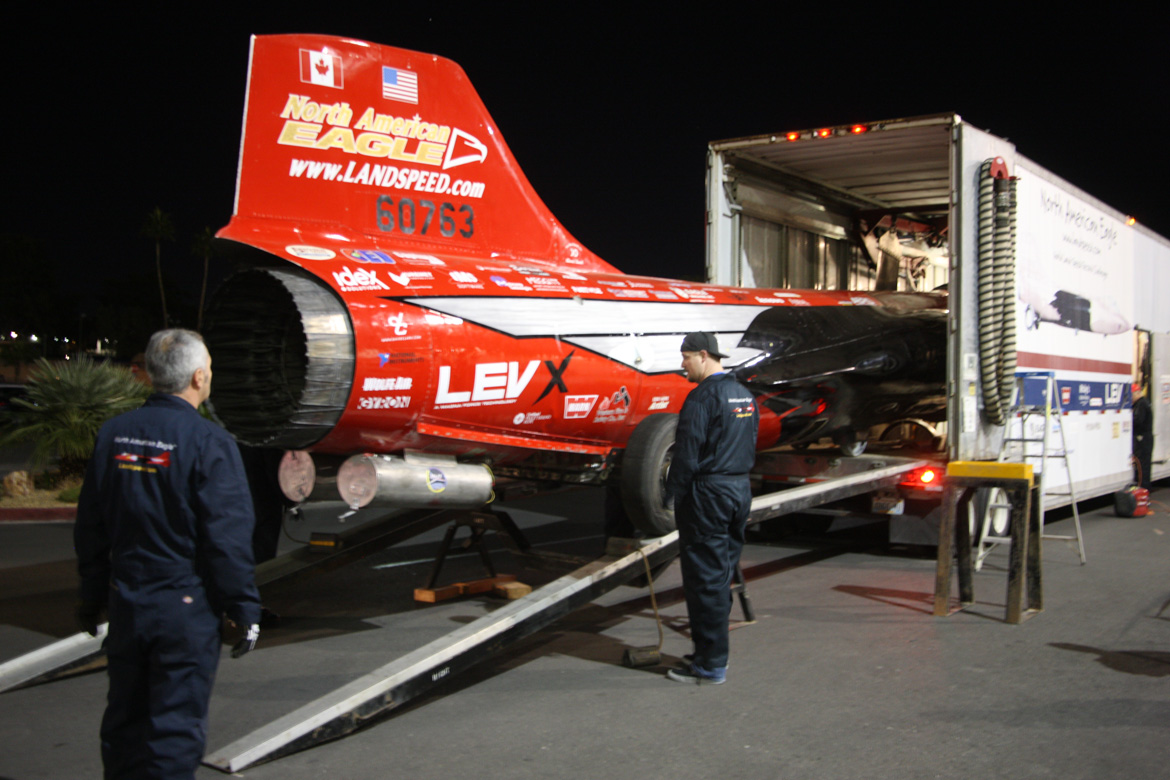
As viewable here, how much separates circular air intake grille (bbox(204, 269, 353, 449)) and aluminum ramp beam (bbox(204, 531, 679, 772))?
4.61 feet

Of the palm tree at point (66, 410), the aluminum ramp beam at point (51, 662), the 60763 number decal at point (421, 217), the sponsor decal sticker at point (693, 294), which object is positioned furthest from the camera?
the palm tree at point (66, 410)

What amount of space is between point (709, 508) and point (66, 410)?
34.6ft

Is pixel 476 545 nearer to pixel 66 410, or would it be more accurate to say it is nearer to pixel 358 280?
pixel 358 280

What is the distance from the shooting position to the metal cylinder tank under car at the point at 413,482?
4.95 m

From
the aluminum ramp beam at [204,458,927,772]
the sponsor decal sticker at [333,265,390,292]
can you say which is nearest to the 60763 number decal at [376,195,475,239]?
the sponsor decal sticker at [333,265,390,292]

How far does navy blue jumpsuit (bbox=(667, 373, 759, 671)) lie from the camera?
15.8 feet

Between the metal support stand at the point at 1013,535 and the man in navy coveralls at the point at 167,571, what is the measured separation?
15.9 feet

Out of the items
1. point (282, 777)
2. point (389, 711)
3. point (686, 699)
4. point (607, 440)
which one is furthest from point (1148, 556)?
point (282, 777)

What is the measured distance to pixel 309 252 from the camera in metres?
5.19

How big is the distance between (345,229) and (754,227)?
19.5 feet

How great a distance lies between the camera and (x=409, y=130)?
19.5 ft

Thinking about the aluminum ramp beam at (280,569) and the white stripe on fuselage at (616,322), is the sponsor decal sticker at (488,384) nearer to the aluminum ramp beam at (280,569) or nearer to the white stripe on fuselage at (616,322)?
the white stripe on fuselage at (616,322)

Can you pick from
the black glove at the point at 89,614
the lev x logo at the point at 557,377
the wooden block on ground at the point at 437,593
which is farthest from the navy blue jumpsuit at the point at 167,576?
the wooden block on ground at the point at 437,593

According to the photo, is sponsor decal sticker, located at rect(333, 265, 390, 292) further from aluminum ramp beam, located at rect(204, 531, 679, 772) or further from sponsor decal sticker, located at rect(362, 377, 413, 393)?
aluminum ramp beam, located at rect(204, 531, 679, 772)
